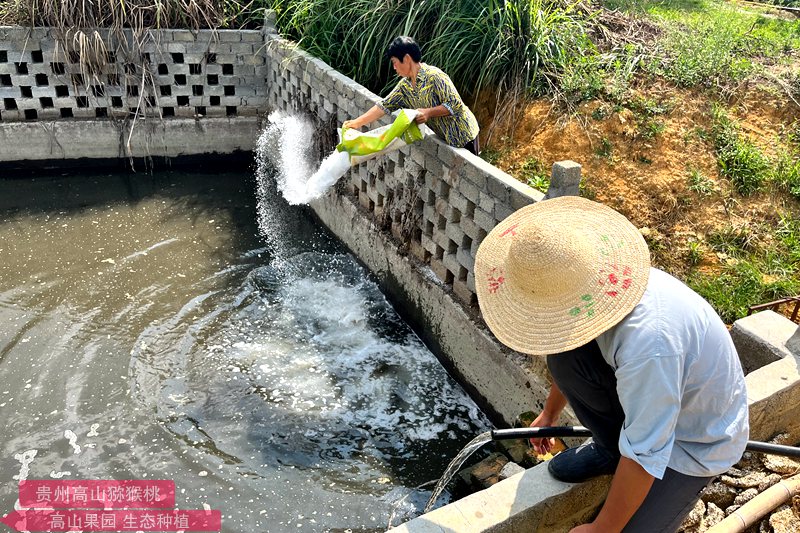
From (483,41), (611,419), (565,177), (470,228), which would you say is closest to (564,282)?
(611,419)

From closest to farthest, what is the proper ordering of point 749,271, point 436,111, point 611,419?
point 611,419 → point 749,271 → point 436,111

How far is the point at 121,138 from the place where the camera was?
8078mm

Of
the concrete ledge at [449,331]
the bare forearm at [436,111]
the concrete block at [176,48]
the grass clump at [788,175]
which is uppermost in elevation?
the bare forearm at [436,111]

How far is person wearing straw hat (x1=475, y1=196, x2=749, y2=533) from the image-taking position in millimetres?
1759

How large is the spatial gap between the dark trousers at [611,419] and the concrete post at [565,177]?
66.8 inches

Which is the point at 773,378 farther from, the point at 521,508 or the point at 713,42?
the point at 713,42

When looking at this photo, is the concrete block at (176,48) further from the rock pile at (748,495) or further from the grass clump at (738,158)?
the rock pile at (748,495)

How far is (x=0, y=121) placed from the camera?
7742mm

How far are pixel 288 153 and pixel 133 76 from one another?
2.13 metres

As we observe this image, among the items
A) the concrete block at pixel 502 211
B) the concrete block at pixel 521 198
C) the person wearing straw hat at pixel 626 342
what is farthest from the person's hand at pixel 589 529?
the concrete block at pixel 502 211

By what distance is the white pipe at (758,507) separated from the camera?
2.69 m

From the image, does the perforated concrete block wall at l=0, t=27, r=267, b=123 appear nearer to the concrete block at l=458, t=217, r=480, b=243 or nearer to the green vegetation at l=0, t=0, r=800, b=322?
the green vegetation at l=0, t=0, r=800, b=322

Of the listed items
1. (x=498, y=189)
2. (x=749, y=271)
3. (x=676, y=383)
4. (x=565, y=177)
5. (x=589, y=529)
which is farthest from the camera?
(x=749, y=271)

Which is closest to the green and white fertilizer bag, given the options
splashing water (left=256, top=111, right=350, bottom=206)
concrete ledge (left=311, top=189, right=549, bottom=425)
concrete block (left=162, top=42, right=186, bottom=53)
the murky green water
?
concrete ledge (left=311, top=189, right=549, bottom=425)
